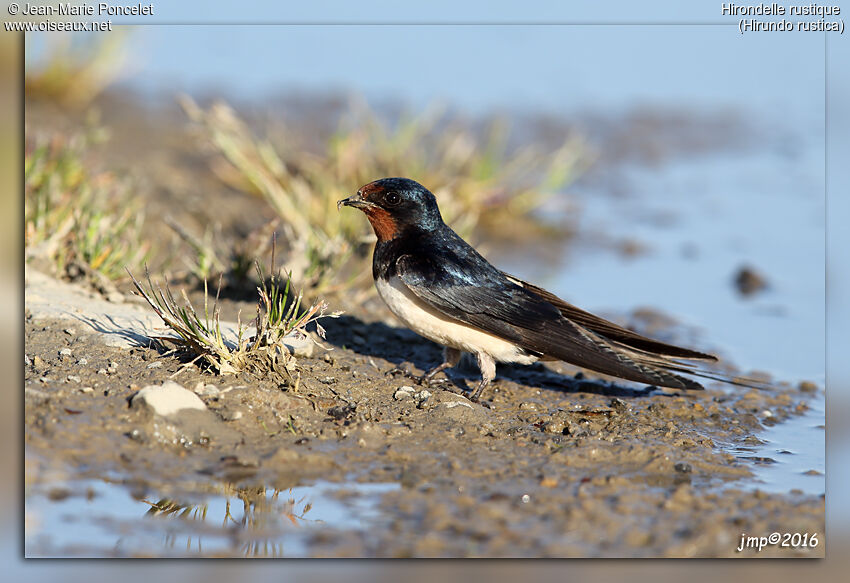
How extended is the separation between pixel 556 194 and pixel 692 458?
5876 millimetres

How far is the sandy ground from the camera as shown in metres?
3.66

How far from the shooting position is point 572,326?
5.07m

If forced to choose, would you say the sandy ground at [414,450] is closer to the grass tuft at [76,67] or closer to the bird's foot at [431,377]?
the bird's foot at [431,377]

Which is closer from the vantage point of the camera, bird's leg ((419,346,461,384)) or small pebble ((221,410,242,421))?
small pebble ((221,410,242,421))

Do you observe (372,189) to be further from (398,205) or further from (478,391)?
(478,391)

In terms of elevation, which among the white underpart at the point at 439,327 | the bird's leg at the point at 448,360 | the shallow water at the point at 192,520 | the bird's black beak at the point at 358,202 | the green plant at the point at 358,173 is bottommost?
the shallow water at the point at 192,520

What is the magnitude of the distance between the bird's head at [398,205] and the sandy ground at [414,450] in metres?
0.77

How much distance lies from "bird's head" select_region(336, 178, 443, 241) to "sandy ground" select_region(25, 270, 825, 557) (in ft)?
2.54

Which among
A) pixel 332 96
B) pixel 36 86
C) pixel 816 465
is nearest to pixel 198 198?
pixel 36 86

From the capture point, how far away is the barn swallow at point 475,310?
4.94 meters

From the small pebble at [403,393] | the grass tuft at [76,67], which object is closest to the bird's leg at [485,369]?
the small pebble at [403,393]

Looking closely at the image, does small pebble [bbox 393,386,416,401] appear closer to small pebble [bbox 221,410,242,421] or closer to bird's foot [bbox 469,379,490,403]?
bird's foot [bbox 469,379,490,403]

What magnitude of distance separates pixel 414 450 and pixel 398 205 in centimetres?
153

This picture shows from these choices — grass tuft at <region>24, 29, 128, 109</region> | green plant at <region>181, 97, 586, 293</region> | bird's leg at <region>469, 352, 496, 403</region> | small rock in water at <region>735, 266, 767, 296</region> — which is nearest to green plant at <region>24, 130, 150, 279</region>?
green plant at <region>181, 97, 586, 293</region>
